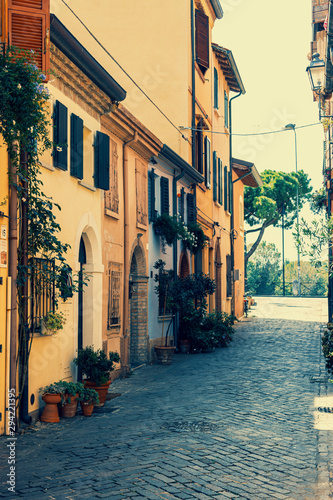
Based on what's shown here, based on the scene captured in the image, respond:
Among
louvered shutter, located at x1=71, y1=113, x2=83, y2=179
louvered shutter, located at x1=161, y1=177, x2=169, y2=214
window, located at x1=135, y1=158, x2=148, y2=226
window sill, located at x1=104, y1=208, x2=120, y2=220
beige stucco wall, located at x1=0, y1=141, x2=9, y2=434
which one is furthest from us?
louvered shutter, located at x1=161, y1=177, x2=169, y2=214

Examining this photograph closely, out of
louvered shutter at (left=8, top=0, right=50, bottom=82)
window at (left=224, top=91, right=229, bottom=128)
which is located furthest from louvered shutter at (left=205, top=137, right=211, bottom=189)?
louvered shutter at (left=8, top=0, right=50, bottom=82)

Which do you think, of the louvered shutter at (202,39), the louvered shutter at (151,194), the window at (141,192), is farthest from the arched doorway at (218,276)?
the window at (141,192)

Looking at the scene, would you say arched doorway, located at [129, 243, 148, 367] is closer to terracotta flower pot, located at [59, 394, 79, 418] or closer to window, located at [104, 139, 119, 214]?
window, located at [104, 139, 119, 214]

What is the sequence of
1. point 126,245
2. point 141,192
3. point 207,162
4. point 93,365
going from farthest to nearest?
point 207,162, point 141,192, point 126,245, point 93,365

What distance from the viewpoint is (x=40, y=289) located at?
8.74m

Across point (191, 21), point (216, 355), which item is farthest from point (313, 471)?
point (191, 21)

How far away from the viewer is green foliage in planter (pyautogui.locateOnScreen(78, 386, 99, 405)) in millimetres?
9318

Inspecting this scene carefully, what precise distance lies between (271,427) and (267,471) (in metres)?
2.17

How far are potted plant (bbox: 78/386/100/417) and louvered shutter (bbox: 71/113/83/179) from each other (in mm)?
3361

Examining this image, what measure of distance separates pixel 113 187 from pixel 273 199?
36.4 m

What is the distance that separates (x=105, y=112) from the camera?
1227 centimetres

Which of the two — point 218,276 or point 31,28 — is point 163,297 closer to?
point 218,276

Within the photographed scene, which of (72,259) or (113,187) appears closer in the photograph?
(72,259)

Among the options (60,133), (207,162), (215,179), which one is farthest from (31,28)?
(215,179)
